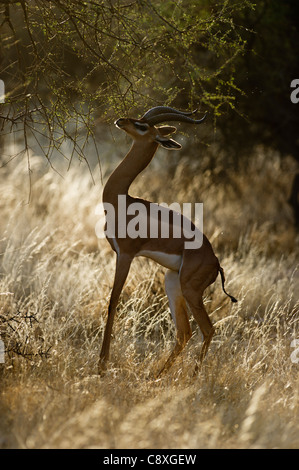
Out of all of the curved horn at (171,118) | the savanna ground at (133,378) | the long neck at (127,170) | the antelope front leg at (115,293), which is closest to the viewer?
the savanna ground at (133,378)

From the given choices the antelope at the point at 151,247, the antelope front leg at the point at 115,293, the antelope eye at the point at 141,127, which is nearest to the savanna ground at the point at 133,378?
the antelope front leg at the point at 115,293

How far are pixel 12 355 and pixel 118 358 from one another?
0.88 m

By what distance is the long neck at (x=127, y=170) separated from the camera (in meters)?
4.94

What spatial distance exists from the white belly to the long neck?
47cm

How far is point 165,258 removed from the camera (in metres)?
4.98

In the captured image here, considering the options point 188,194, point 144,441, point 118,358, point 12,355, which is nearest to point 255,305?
point 118,358

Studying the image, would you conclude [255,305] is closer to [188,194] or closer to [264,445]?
[264,445]

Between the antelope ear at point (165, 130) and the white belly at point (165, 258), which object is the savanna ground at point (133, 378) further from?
the antelope ear at point (165, 130)

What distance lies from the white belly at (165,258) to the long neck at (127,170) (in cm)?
47

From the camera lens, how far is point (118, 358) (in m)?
5.16

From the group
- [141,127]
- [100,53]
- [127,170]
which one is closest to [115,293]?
[127,170]

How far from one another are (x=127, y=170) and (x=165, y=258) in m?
0.73

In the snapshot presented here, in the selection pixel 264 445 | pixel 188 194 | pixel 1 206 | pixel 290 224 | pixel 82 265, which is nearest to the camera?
pixel 264 445
